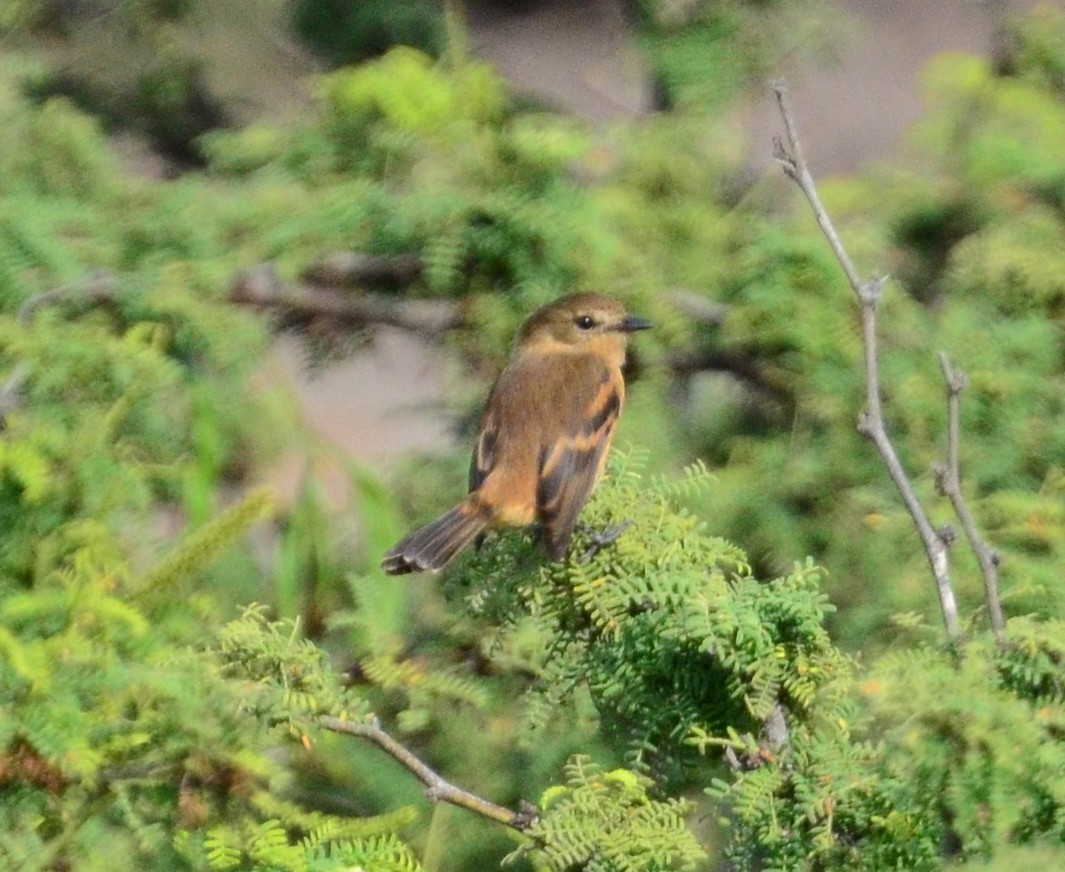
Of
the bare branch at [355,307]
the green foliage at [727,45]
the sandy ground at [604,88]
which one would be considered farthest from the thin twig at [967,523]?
the sandy ground at [604,88]

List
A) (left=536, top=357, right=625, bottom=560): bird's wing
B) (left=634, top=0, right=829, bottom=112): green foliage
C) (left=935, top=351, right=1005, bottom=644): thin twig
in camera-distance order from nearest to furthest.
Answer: (left=935, top=351, right=1005, bottom=644): thin twig, (left=536, top=357, right=625, bottom=560): bird's wing, (left=634, top=0, right=829, bottom=112): green foliage

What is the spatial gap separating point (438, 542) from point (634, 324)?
113cm

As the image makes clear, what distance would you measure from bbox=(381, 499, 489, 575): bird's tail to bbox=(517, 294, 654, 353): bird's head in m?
0.76

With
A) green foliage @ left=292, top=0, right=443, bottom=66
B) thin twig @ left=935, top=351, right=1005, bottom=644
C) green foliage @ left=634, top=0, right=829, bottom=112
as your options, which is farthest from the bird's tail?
green foliage @ left=292, top=0, right=443, bottom=66

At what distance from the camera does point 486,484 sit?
13.1ft

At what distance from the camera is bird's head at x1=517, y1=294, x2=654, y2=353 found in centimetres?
444

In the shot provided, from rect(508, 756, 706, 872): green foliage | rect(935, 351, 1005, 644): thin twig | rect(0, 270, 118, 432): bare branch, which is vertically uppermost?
rect(935, 351, 1005, 644): thin twig

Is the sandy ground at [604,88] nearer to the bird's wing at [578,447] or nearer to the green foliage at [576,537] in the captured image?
the green foliage at [576,537]

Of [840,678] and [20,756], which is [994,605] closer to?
[840,678]

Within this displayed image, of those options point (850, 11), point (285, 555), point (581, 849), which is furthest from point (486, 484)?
point (850, 11)

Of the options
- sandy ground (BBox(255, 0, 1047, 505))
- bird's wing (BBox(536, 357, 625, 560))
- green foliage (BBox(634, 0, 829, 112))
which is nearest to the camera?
bird's wing (BBox(536, 357, 625, 560))

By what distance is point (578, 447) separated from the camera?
13.8ft

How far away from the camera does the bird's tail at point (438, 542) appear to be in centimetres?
353

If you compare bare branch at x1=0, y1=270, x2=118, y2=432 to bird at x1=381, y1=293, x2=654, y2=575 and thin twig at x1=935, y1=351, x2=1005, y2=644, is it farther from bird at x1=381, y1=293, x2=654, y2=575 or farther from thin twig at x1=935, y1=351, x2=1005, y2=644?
thin twig at x1=935, y1=351, x2=1005, y2=644
